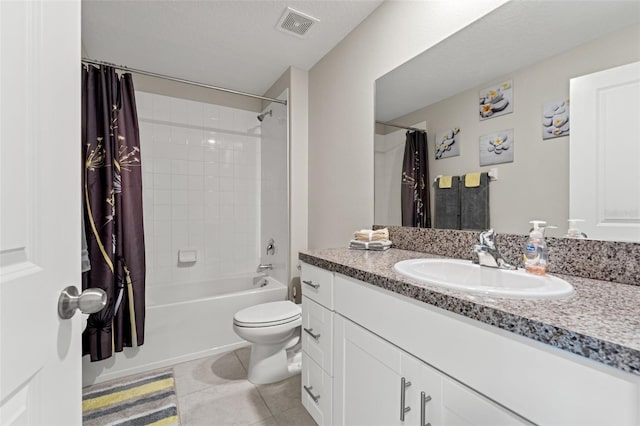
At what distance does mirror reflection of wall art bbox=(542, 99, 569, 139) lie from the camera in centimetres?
99

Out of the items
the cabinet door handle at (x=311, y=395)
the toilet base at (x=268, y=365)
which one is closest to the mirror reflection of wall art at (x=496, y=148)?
the cabinet door handle at (x=311, y=395)

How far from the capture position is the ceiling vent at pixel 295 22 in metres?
1.81

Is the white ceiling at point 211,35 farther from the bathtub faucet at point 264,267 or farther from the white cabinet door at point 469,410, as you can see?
the white cabinet door at point 469,410

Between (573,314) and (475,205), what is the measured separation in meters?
0.74

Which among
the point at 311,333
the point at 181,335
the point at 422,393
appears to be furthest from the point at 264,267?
the point at 422,393

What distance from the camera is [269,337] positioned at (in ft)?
5.93

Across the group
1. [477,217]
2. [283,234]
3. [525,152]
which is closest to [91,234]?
[283,234]

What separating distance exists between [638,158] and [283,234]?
2.28 metres

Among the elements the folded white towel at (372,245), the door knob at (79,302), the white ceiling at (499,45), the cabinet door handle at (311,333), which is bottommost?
the cabinet door handle at (311,333)

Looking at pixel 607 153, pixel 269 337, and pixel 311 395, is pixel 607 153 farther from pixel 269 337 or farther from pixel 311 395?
pixel 269 337

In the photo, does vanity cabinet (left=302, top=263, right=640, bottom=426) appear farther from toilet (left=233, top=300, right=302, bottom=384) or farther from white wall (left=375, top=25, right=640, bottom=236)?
white wall (left=375, top=25, right=640, bottom=236)

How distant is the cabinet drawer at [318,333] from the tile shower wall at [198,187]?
5.92 feet

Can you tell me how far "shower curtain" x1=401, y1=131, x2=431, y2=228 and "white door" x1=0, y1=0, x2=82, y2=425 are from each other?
1412 mm

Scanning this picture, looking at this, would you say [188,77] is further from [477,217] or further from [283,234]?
[477,217]
